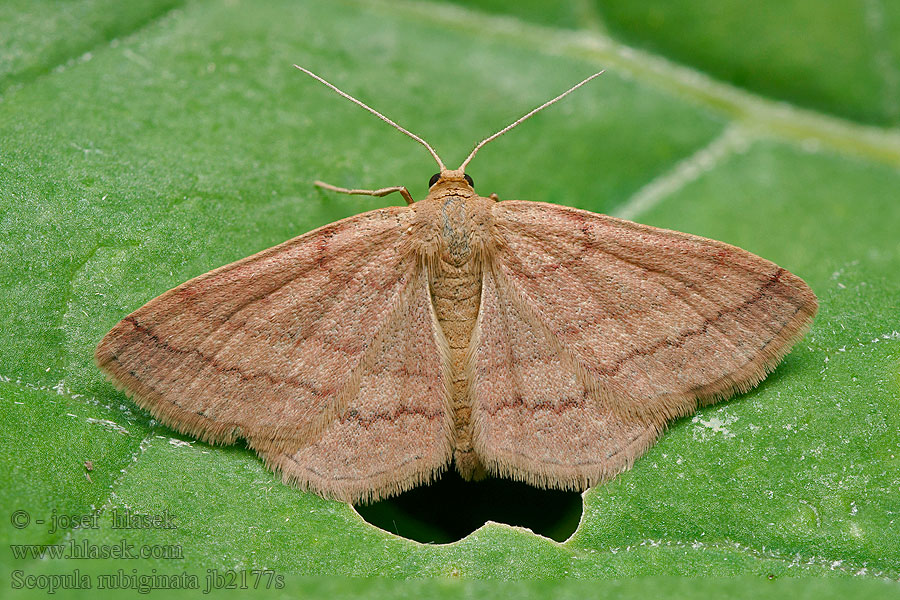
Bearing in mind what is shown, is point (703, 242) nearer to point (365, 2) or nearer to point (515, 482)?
point (515, 482)

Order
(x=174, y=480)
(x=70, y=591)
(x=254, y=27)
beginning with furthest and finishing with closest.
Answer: (x=254, y=27) < (x=174, y=480) < (x=70, y=591)

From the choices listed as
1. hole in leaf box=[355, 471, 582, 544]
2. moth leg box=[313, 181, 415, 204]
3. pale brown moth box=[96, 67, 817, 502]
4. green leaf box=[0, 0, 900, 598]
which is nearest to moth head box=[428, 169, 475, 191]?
moth leg box=[313, 181, 415, 204]

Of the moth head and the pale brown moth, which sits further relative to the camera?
the moth head

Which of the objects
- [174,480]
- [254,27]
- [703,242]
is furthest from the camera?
[254,27]

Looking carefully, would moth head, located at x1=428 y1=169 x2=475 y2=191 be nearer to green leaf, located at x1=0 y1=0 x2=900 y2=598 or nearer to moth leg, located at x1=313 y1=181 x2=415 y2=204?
moth leg, located at x1=313 y1=181 x2=415 y2=204

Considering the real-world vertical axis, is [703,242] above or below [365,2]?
below

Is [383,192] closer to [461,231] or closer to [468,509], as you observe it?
[461,231]

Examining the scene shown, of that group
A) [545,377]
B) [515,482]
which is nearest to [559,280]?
[545,377]
